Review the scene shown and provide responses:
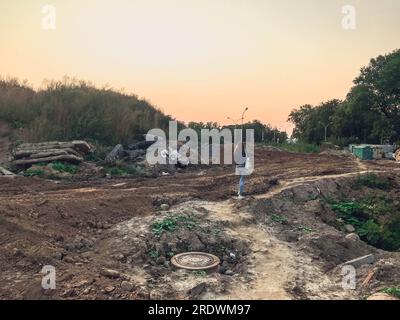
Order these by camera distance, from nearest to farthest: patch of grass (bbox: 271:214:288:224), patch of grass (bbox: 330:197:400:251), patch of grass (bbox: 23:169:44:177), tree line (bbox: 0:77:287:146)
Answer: patch of grass (bbox: 330:197:400:251) < patch of grass (bbox: 271:214:288:224) < patch of grass (bbox: 23:169:44:177) < tree line (bbox: 0:77:287:146)

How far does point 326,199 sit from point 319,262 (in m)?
4.06

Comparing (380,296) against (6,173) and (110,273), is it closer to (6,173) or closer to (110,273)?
(110,273)

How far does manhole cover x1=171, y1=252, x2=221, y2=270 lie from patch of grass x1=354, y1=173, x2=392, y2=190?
7.13 metres

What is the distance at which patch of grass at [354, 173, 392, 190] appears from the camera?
12.9m

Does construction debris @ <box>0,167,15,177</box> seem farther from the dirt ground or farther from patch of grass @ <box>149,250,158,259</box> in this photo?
patch of grass @ <box>149,250,158,259</box>

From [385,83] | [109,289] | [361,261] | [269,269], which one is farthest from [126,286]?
[385,83]

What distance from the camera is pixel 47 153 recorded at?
14773 millimetres

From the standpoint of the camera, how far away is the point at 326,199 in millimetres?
11516

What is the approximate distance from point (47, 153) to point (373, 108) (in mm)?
30692

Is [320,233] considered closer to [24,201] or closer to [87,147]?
[24,201]

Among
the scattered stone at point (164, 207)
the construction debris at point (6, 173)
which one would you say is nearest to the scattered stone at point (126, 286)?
the scattered stone at point (164, 207)

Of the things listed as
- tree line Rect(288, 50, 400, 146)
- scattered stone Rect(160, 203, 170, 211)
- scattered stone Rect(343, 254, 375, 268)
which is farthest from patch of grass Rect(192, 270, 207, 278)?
tree line Rect(288, 50, 400, 146)

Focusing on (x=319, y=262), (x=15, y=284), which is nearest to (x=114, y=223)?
(x=15, y=284)

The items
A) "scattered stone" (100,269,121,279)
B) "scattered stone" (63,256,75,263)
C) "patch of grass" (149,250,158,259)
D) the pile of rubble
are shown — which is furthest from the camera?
the pile of rubble
